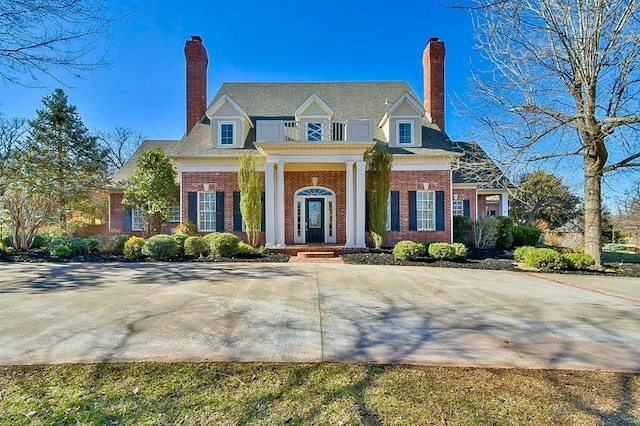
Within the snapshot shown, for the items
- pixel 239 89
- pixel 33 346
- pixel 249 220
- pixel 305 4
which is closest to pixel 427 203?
pixel 249 220

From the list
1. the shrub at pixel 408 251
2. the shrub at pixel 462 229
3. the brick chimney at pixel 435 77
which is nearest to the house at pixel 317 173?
the shrub at pixel 462 229

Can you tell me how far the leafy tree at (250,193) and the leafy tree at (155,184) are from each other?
13.3ft

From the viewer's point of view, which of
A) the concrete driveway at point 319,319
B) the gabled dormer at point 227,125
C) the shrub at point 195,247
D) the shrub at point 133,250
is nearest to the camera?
the concrete driveway at point 319,319

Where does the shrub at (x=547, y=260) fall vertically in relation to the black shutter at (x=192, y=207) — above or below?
below

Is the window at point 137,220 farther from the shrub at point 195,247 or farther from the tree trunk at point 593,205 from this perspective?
the tree trunk at point 593,205

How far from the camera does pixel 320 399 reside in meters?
2.58

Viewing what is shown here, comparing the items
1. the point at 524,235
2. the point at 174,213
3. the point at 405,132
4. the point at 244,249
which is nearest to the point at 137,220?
the point at 174,213

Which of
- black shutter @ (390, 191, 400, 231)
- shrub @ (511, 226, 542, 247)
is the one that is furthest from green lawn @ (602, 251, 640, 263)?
black shutter @ (390, 191, 400, 231)

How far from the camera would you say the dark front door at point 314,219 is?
14.5 m

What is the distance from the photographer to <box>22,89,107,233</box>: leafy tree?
14820 millimetres

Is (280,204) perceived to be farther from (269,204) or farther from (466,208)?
(466,208)

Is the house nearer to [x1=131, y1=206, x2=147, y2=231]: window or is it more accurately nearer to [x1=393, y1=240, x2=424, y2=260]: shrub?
[x1=131, y1=206, x2=147, y2=231]: window

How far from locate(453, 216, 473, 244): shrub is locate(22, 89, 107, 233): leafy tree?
58.9 ft

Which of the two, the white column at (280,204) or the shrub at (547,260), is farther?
the white column at (280,204)
